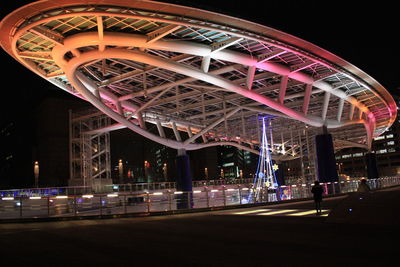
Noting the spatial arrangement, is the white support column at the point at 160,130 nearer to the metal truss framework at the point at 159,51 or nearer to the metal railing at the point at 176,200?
the metal truss framework at the point at 159,51

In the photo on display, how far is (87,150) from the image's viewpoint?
2073 inches

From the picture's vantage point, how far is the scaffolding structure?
5134cm

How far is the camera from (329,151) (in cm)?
3506

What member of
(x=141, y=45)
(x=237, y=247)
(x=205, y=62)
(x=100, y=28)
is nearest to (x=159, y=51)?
(x=205, y=62)

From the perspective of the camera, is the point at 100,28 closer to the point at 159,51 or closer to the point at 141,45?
the point at 141,45

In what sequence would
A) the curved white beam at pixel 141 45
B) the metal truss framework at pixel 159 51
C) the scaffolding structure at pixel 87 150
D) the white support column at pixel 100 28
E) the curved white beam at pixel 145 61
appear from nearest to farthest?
the metal truss framework at pixel 159 51, the white support column at pixel 100 28, the curved white beam at pixel 141 45, the curved white beam at pixel 145 61, the scaffolding structure at pixel 87 150

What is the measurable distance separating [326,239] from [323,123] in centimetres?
2756

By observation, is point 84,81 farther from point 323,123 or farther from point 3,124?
point 3,124

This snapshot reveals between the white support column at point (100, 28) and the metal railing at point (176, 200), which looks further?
the metal railing at point (176, 200)

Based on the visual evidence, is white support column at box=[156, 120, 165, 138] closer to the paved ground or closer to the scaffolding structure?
the scaffolding structure

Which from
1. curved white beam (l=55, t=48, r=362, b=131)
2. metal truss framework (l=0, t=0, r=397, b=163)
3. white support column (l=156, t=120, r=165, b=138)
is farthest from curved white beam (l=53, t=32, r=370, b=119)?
white support column (l=156, t=120, r=165, b=138)

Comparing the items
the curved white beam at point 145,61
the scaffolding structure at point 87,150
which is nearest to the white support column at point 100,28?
the curved white beam at point 145,61

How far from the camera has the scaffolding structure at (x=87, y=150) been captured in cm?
5134

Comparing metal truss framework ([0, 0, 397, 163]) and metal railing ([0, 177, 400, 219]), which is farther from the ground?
metal truss framework ([0, 0, 397, 163])
